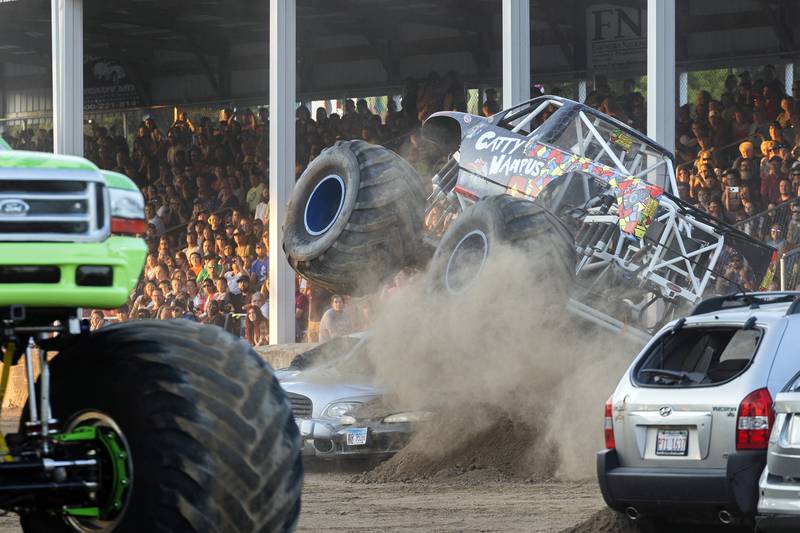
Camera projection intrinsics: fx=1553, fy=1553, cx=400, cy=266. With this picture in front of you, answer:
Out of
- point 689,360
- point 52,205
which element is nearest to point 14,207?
point 52,205

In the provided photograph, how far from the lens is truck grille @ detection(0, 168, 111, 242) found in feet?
16.5

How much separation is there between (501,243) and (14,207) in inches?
381

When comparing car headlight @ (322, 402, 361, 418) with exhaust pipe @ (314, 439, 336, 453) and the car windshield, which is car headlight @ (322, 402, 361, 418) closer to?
exhaust pipe @ (314, 439, 336, 453)

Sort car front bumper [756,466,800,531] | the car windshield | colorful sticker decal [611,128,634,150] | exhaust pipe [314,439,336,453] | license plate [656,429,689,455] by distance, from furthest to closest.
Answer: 1. the car windshield
2. colorful sticker decal [611,128,634,150]
3. exhaust pipe [314,439,336,453]
4. license plate [656,429,689,455]
5. car front bumper [756,466,800,531]

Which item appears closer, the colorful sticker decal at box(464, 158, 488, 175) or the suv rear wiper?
the suv rear wiper

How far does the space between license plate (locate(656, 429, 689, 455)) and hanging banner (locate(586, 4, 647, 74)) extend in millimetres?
19911

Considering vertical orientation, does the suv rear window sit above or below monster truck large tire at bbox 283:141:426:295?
below

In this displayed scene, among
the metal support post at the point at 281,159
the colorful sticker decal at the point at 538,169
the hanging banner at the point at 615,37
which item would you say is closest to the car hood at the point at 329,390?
the colorful sticker decal at the point at 538,169

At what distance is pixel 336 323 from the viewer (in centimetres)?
2075

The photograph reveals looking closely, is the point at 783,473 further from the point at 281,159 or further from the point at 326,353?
the point at 281,159

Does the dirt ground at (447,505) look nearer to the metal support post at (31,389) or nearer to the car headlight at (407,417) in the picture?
the car headlight at (407,417)

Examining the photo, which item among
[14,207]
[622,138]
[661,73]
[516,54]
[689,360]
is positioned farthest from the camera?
[516,54]

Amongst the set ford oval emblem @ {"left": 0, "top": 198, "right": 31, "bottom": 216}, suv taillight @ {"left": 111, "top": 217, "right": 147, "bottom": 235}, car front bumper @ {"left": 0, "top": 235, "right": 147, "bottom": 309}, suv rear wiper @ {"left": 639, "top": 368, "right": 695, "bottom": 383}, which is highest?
ford oval emblem @ {"left": 0, "top": 198, "right": 31, "bottom": 216}

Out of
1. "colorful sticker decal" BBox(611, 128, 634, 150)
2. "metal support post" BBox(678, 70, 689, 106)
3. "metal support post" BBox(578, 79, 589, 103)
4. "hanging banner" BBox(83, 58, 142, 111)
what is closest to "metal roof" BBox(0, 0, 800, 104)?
"metal support post" BBox(578, 79, 589, 103)
